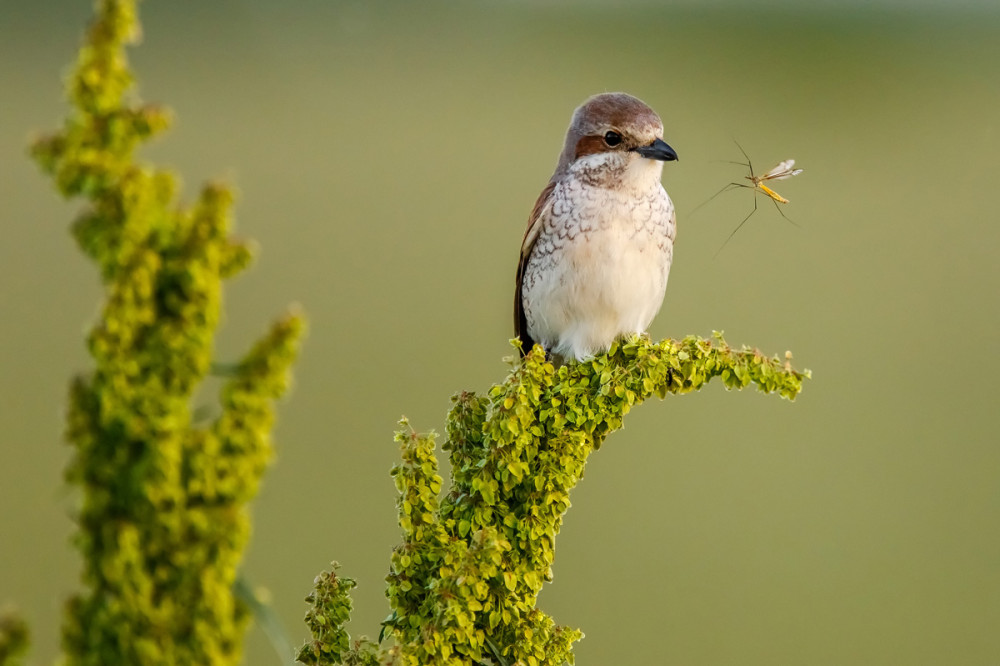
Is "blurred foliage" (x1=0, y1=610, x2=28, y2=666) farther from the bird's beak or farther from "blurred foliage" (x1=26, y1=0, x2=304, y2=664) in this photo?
the bird's beak

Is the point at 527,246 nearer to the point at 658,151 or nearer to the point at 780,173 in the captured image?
the point at 658,151

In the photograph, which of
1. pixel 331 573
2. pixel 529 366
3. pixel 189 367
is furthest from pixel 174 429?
pixel 529 366

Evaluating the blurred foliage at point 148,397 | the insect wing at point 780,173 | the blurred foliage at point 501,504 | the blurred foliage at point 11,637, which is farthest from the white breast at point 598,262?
the blurred foliage at point 11,637

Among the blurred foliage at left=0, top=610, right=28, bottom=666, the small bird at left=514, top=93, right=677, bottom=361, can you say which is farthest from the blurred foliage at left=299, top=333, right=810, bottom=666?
the small bird at left=514, top=93, right=677, bottom=361

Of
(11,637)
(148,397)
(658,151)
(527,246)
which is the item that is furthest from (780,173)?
(11,637)

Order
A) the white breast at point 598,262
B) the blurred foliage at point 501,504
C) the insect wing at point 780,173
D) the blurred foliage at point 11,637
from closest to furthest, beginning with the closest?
the blurred foliage at point 11,637 → the blurred foliage at point 501,504 → the white breast at point 598,262 → the insect wing at point 780,173

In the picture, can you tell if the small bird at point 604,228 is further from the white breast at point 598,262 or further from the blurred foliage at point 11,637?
the blurred foliage at point 11,637

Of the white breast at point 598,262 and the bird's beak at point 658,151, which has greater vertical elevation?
the bird's beak at point 658,151
